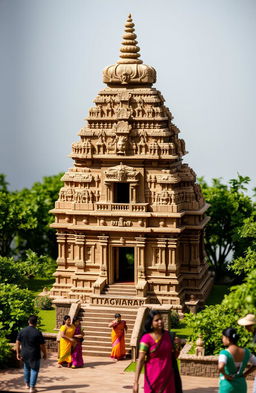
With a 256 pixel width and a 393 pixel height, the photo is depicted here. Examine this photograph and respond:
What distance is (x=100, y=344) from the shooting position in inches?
1548

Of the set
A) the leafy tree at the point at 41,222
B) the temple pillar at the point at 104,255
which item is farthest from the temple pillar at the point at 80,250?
the leafy tree at the point at 41,222

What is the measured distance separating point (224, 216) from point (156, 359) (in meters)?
30.0

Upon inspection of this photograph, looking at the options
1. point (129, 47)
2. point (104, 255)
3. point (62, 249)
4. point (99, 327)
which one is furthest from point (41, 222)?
point (99, 327)

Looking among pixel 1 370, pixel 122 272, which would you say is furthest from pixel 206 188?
pixel 1 370

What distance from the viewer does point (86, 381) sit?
34.1 metres

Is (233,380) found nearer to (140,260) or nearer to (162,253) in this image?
(162,253)

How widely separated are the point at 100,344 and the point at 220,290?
1293cm

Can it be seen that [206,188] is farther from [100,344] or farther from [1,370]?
[1,370]

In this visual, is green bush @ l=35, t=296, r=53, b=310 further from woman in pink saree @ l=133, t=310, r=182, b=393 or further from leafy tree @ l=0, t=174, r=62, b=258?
woman in pink saree @ l=133, t=310, r=182, b=393

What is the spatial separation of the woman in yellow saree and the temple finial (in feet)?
49.6

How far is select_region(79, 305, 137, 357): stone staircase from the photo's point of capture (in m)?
39.0

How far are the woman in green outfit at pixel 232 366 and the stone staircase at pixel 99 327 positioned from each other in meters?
15.1

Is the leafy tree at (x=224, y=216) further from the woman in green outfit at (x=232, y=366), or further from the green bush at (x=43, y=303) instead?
the woman in green outfit at (x=232, y=366)

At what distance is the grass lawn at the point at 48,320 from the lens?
41.7m
